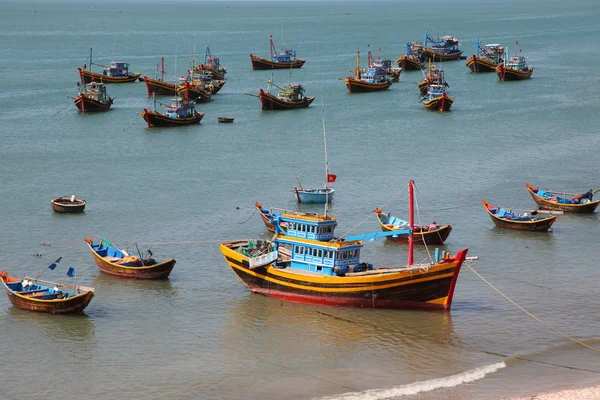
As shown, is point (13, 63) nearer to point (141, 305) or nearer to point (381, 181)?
point (381, 181)

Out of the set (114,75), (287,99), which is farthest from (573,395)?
(114,75)

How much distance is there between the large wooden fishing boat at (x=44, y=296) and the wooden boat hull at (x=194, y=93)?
58586mm

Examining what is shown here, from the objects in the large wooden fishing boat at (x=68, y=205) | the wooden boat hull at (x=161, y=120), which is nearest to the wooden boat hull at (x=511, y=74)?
the wooden boat hull at (x=161, y=120)

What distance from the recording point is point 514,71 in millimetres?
112250

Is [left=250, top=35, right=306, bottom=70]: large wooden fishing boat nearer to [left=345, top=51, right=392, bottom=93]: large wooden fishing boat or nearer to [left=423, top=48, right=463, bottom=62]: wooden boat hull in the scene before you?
[left=423, top=48, right=463, bottom=62]: wooden boat hull

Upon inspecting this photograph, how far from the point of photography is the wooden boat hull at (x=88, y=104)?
90.2 m

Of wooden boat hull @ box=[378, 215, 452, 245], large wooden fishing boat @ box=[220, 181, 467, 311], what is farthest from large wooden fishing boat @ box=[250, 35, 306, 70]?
large wooden fishing boat @ box=[220, 181, 467, 311]

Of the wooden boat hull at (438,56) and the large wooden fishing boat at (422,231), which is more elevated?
the large wooden fishing boat at (422,231)

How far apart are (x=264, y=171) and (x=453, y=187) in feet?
43.0

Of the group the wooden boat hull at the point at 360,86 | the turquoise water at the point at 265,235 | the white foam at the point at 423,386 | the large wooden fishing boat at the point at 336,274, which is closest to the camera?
the white foam at the point at 423,386

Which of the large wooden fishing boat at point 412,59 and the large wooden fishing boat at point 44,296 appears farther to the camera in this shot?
the large wooden fishing boat at point 412,59

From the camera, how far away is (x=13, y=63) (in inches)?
5472

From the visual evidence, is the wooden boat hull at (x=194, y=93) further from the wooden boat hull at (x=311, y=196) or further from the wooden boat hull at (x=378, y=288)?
the wooden boat hull at (x=378, y=288)

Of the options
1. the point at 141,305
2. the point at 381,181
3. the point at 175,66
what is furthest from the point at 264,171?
the point at 175,66
